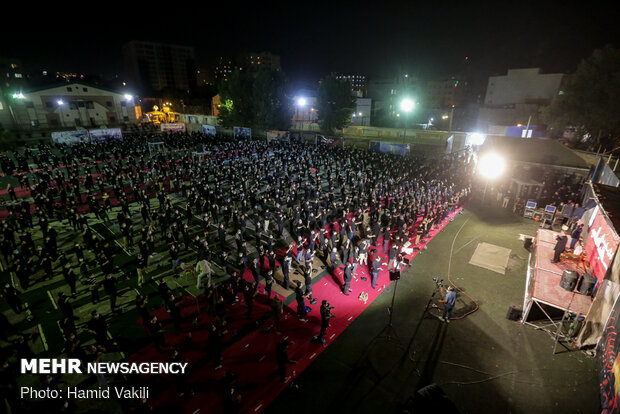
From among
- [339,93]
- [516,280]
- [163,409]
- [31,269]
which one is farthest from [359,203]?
[339,93]

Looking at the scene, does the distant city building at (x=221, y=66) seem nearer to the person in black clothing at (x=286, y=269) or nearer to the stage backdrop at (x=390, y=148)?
the stage backdrop at (x=390, y=148)

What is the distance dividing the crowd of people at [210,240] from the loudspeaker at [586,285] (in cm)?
563

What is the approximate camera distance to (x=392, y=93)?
60062mm

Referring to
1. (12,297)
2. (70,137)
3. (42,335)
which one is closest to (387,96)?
(70,137)

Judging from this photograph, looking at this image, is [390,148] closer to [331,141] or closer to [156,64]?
[331,141]

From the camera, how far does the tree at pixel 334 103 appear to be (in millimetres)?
43531

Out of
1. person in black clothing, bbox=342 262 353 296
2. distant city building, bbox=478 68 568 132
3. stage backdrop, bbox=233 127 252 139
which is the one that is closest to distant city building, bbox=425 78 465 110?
distant city building, bbox=478 68 568 132

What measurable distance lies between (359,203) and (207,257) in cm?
965

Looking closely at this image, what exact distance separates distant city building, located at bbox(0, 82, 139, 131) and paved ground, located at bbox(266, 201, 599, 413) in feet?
172

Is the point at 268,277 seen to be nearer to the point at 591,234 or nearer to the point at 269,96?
the point at 591,234

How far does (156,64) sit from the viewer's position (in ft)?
387

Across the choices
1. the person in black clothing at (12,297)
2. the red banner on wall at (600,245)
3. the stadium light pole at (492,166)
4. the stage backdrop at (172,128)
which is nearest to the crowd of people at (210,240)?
the person in black clothing at (12,297)

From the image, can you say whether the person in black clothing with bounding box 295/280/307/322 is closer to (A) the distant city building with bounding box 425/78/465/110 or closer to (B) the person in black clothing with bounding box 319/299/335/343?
(B) the person in black clothing with bounding box 319/299/335/343

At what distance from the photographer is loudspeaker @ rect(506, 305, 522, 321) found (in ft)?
31.5
